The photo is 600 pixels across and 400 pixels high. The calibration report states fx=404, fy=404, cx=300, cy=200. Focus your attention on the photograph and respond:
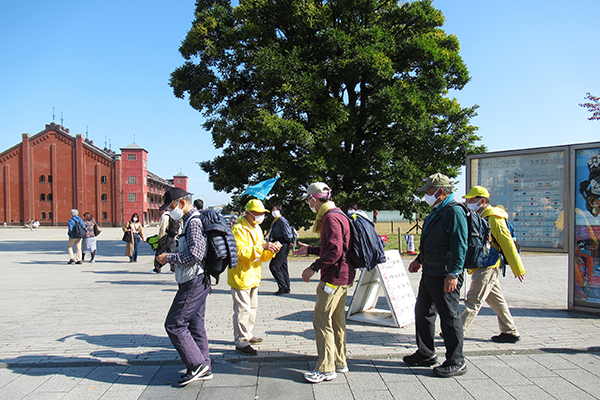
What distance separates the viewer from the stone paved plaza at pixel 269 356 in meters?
3.71

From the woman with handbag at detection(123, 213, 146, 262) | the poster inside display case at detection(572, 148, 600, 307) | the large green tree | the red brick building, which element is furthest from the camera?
the red brick building

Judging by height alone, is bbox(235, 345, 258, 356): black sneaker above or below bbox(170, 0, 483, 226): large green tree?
below

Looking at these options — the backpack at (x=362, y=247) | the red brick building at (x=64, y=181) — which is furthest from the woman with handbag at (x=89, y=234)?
→ the red brick building at (x=64, y=181)

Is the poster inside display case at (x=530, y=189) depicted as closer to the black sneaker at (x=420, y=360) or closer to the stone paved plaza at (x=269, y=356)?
the stone paved plaza at (x=269, y=356)

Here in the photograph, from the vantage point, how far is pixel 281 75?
584 inches

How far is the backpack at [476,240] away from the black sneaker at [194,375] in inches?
108

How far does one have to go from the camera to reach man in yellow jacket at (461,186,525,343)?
Answer: 487 centimetres

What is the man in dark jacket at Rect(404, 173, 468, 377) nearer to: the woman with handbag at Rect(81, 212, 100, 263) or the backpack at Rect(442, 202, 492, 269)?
the backpack at Rect(442, 202, 492, 269)

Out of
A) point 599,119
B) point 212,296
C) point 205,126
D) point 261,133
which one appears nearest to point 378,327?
point 212,296

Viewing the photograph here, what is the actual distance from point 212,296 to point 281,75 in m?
9.50

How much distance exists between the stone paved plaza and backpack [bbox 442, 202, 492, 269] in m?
1.04

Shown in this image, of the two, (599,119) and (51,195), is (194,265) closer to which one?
(599,119)

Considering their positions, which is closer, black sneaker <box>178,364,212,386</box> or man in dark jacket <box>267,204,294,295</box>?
black sneaker <box>178,364,212,386</box>

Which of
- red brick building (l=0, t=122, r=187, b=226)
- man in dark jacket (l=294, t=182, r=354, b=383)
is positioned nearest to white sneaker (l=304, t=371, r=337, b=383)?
man in dark jacket (l=294, t=182, r=354, b=383)
